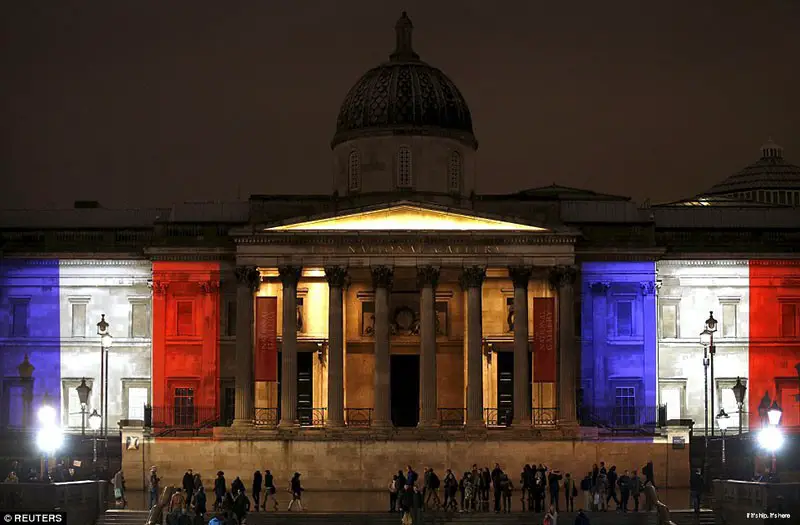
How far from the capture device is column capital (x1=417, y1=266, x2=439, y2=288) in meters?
80.4

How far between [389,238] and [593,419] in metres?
12.3

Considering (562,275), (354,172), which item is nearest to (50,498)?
(562,275)

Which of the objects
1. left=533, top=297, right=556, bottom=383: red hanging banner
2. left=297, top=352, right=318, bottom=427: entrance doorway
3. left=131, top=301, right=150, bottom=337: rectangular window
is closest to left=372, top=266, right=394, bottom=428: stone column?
left=297, top=352, right=318, bottom=427: entrance doorway

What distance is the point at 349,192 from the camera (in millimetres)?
86375

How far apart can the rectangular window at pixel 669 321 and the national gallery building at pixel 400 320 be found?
65mm

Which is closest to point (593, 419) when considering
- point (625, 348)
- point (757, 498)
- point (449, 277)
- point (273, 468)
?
point (625, 348)

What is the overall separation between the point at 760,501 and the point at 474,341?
846 inches

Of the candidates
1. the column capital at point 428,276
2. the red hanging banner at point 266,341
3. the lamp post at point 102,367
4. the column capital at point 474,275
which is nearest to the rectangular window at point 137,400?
the lamp post at point 102,367

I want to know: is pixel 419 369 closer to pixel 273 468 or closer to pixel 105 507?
pixel 273 468

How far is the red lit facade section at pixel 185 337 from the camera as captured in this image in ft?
278

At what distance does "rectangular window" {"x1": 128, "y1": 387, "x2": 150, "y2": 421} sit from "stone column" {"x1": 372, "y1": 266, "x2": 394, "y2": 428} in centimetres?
1215

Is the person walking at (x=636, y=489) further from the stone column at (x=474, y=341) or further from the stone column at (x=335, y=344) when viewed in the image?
the stone column at (x=335, y=344)

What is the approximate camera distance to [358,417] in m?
82.8

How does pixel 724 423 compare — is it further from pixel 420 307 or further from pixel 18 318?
pixel 18 318
